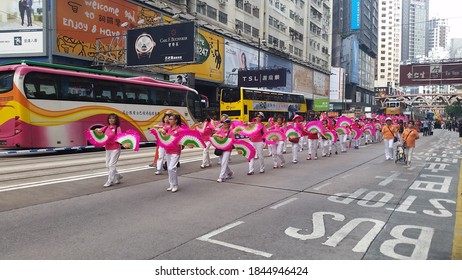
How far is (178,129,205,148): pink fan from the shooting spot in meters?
8.12

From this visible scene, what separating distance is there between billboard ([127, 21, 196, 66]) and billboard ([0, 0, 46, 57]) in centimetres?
507

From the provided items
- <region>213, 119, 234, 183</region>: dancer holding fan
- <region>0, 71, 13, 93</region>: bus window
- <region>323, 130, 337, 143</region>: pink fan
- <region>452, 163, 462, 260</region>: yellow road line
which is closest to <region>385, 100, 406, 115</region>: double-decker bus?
<region>323, 130, 337, 143</region>: pink fan

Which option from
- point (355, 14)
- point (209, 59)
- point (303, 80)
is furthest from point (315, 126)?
point (355, 14)

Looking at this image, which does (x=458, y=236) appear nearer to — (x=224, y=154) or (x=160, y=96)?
(x=224, y=154)

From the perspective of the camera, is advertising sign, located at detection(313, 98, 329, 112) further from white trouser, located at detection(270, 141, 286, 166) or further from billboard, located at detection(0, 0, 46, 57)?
white trouser, located at detection(270, 141, 286, 166)

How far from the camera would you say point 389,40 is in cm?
14912

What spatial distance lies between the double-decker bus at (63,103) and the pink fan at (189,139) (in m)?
7.95

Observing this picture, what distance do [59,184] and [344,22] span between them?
87494mm

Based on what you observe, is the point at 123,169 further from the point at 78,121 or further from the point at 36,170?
the point at 78,121

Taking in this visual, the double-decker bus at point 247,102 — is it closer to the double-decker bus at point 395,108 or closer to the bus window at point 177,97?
the bus window at point 177,97

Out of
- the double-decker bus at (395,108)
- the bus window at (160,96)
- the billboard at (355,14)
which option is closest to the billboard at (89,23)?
→ the bus window at (160,96)

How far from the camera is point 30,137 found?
44.4 ft

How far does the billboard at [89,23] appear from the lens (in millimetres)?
21984

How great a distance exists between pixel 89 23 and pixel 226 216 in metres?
21.3
